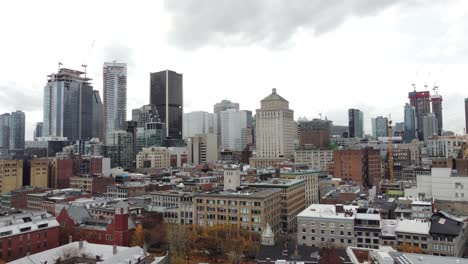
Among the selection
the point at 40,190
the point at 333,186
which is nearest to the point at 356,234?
the point at 333,186

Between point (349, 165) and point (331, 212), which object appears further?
point (349, 165)

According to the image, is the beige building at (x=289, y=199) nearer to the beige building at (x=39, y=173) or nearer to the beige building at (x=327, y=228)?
the beige building at (x=327, y=228)

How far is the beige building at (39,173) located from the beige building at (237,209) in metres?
117

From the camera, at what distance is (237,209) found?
319 feet

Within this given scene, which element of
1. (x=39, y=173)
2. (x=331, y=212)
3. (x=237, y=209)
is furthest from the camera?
(x=39, y=173)

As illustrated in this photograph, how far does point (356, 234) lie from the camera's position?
82.9 metres

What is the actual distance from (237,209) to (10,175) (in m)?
126

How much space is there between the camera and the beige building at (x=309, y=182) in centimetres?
14488

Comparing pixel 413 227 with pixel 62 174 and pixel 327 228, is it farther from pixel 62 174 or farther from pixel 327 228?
pixel 62 174

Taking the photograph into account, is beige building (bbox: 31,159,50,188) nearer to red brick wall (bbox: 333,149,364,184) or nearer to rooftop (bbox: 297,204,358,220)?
red brick wall (bbox: 333,149,364,184)

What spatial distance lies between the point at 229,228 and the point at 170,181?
86.2 meters

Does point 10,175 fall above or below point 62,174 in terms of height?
above

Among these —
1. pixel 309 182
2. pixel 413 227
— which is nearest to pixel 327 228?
pixel 413 227

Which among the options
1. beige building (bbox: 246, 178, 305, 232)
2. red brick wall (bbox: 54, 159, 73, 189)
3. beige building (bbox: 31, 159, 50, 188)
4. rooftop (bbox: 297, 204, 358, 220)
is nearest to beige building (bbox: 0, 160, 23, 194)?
beige building (bbox: 31, 159, 50, 188)
